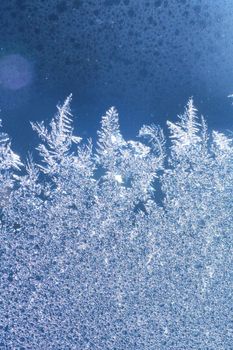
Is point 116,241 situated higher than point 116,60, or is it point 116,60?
point 116,60

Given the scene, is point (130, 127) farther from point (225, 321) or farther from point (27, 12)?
point (225, 321)

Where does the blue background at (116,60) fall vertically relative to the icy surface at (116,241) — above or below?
above

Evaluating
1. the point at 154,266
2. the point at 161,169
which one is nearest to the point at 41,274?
the point at 154,266

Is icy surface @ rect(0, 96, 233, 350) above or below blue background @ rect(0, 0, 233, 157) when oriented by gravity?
below

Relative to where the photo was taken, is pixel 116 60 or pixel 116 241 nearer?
pixel 116 241

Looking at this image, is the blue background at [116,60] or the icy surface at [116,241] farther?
the blue background at [116,60]
